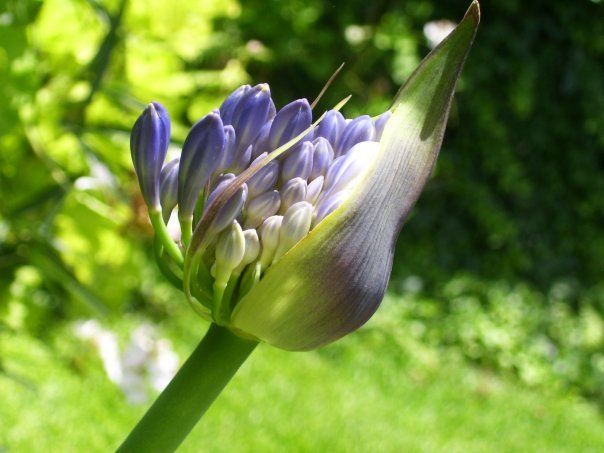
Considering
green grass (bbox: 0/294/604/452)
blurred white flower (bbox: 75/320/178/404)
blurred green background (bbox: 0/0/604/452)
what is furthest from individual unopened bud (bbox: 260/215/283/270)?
blurred white flower (bbox: 75/320/178/404)

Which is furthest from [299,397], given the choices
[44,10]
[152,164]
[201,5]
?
[152,164]

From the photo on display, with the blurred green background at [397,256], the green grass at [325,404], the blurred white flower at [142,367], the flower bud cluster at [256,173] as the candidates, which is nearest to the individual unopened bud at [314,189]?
the flower bud cluster at [256,173]

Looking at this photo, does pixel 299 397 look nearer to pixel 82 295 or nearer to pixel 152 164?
pixel 82 295

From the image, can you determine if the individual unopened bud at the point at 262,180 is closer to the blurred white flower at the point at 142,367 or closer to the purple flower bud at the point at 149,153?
the purple flower bud at the point at 149,153

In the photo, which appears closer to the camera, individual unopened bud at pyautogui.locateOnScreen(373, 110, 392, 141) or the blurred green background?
individual unopened bud at pyautogui.locateOnScreen(373, 110, 392, 141)

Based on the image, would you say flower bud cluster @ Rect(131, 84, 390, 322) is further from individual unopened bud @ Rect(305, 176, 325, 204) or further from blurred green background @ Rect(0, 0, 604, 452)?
blurred green background @ Rect(0, 0, 604, 452)
